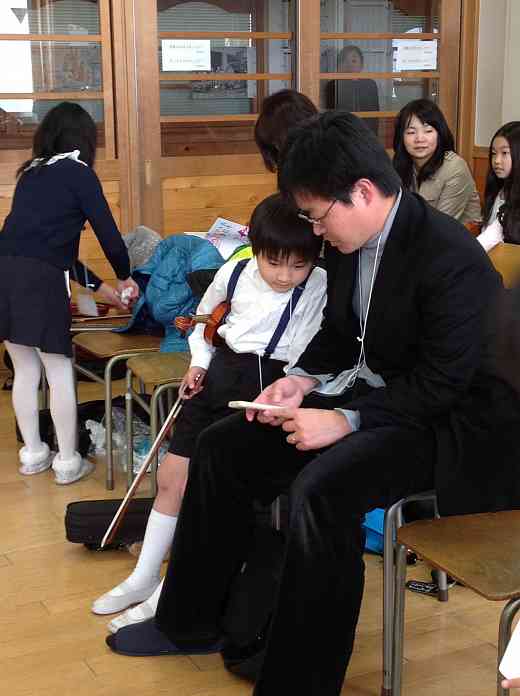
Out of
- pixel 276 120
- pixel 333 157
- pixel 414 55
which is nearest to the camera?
pixel 333 157

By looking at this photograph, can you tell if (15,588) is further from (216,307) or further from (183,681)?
(216,307)

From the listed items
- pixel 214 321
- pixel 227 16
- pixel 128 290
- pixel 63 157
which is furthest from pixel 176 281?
pixel 227 16

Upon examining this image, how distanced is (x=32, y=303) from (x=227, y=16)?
2283 millimetres

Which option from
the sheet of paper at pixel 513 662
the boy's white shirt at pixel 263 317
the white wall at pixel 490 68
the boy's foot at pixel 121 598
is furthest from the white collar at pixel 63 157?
the white wall at pixel 490 68

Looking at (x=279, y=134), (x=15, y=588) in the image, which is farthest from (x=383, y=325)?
(x=15, y=588)

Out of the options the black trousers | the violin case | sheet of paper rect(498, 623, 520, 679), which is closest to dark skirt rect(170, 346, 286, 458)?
the black trousers

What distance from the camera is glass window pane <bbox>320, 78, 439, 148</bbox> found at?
16.4 ft

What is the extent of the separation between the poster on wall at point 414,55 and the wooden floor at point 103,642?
324cm

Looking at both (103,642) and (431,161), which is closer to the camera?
(103,642)

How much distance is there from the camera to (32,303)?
3113mm

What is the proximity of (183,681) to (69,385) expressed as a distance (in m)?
1.40

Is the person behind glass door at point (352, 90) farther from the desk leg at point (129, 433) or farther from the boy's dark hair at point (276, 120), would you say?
the desk leg at point (129, 433)

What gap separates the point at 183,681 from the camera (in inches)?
81.7

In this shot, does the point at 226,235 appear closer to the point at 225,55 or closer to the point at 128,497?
the point at 128,497
